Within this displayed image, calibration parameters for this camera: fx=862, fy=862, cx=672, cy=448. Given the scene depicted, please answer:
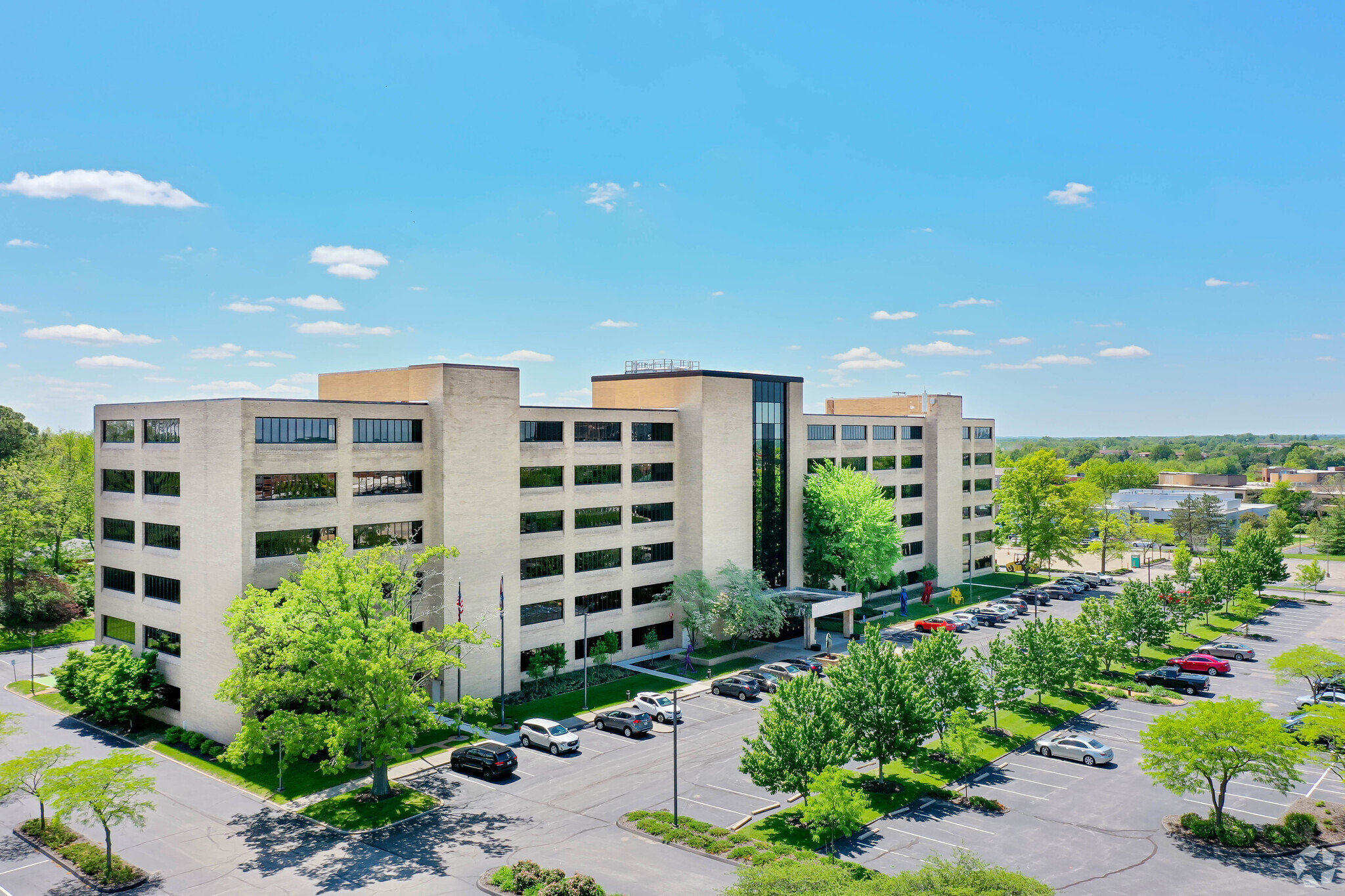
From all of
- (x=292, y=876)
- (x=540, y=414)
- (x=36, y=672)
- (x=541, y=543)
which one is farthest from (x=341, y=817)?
(x=36, y=672)

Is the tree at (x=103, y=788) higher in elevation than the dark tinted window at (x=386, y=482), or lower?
lower

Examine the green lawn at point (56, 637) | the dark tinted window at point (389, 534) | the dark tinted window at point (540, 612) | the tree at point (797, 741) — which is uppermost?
the dark tinted window at point (389, 534)

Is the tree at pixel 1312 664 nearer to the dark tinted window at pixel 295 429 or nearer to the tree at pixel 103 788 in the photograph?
the dark tinted window at pixel 295 429

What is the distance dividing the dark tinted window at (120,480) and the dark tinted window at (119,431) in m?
2.03

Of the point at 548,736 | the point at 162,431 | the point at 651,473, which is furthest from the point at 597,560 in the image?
the point at 162,431

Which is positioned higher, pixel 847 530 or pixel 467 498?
pixel 467 498

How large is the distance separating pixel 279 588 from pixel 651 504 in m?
31.3

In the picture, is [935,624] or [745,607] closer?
[745,607]

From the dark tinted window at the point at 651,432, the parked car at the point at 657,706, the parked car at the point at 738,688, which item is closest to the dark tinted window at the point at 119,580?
the parked car at the point at 657,706

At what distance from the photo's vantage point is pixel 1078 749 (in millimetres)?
46312

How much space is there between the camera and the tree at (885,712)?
4125 cm

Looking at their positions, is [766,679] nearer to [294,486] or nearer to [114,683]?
[294,486]

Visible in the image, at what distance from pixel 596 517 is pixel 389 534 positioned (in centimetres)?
1632

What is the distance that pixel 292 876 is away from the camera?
109ft
